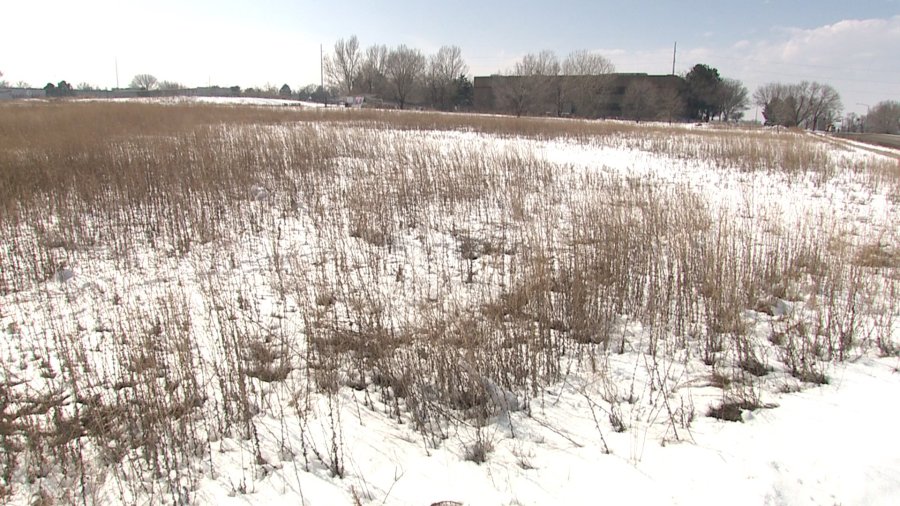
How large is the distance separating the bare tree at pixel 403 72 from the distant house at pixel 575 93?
11.1 m

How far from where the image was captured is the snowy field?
2.44m

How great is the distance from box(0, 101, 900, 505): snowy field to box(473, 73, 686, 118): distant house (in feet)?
155

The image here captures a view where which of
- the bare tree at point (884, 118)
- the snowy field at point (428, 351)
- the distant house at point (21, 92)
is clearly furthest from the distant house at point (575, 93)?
the distant house at point (21, 92)

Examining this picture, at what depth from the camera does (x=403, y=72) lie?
62250mm

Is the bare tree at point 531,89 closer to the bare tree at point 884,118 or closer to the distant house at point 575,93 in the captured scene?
the distant house at point 575,93

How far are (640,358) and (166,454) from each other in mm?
3220

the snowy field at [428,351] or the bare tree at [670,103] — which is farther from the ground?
the bare tree at [670,103]

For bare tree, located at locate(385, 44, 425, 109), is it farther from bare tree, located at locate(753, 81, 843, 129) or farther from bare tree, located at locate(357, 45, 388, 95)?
bare tree, located at locate(753, 81, 843, 129)

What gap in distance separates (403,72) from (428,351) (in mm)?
64057

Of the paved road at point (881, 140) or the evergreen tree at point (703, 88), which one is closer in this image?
the paved road at point (881, 140)

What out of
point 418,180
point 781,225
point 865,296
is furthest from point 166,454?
point 781,225

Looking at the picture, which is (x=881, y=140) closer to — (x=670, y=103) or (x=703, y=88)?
(x=670, y=103)

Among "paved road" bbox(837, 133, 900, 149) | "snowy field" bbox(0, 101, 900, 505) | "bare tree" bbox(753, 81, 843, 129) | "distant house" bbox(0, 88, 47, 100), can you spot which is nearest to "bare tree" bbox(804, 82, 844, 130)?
"bare tree" bbox(753, 81, 843, 129)

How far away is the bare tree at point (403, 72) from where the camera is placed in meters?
61.8
